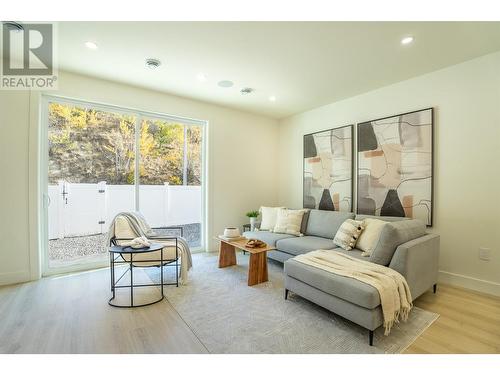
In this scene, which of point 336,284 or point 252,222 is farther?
point 252,222

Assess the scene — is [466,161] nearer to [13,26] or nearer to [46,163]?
[13,26]

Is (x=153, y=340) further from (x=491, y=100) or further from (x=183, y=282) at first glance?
(x=491, y=100)

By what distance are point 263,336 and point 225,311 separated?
0.51 m

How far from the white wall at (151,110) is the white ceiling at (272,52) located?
9.7 inches

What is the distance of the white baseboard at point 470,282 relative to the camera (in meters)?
2.56

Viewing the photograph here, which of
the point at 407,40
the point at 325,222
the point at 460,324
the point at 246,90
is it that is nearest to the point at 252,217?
the point at 325,222

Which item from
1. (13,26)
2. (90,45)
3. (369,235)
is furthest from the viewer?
(369,235)

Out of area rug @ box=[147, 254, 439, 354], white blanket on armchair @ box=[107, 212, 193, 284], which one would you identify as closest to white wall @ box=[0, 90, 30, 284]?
white blanket on armchair @ box=[107, 212, 193, 284]

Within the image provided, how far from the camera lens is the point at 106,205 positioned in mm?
3523

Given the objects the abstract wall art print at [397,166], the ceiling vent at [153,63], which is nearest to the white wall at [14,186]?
the ceiling vent at [153,63]

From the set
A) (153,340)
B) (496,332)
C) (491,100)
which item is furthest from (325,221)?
(153,340)

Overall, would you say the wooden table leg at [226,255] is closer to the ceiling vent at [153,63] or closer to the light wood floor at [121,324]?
the light wood floor at [121,324]

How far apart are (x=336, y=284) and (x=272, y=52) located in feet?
7.67
